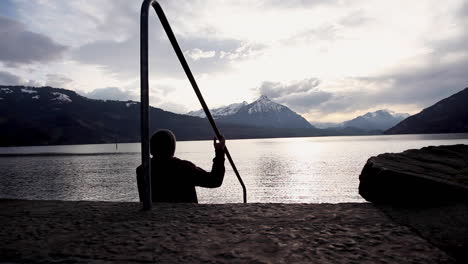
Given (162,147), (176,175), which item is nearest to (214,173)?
(176,175)

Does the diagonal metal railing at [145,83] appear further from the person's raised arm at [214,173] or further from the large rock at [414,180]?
the large rock at [414,180]

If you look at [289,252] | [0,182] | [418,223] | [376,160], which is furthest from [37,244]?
[0,182]

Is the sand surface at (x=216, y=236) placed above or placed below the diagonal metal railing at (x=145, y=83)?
below

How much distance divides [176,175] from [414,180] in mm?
2387

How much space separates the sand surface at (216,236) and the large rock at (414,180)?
244 mm

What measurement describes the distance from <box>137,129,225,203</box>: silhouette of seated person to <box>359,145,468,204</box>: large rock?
1.58m

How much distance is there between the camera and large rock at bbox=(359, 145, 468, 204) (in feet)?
7.67

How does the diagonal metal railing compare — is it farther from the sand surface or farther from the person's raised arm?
the person's raised arm

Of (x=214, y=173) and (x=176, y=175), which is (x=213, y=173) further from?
(x=176, y=175)

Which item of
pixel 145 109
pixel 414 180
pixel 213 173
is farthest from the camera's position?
pixel 213 173

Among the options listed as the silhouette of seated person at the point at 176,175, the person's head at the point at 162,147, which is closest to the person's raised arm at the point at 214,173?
the silhouette of seated person at the point at 176,175

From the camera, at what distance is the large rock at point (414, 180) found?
7.67ft

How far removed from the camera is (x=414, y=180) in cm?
245

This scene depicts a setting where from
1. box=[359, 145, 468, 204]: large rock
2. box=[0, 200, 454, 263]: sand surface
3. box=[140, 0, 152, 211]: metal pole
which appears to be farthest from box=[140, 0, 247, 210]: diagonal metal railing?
box=[359, 145, 468, 204]: large rock
